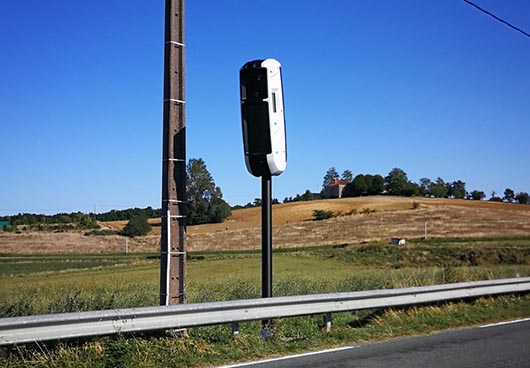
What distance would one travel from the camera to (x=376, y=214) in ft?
244

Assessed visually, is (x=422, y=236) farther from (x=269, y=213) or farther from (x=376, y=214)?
(x=269, y=213)

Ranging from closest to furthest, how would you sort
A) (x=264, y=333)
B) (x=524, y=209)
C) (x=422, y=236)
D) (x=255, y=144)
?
(x=264, y=333)
(x=255, y=144)
(x=422, y=236)
(x=524, y=209)

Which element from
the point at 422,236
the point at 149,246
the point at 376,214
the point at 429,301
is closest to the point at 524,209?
the point at 376,214

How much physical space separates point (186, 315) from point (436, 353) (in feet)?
10.5

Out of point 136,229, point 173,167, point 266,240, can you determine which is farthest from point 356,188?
point 173,167

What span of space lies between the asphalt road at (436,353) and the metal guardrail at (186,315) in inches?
31.1

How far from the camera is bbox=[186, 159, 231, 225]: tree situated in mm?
87562

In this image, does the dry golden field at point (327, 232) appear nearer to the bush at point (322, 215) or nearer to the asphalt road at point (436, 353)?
the bush at point (322, 215)

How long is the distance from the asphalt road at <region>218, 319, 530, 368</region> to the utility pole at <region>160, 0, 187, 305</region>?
1941 millimetres

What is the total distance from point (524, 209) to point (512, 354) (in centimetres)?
7194

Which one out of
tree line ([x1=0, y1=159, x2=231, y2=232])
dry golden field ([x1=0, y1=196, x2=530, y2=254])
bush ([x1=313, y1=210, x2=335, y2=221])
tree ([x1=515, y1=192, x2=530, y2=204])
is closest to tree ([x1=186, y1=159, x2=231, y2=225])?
tree line ([x1=0, y1=159, x2=231, y2=232])

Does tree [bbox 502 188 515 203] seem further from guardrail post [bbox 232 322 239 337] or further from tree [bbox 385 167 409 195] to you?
guardrail post [bbox 232 322 239 337]

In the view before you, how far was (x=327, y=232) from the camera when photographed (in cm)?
6606

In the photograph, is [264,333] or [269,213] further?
[269,213]
